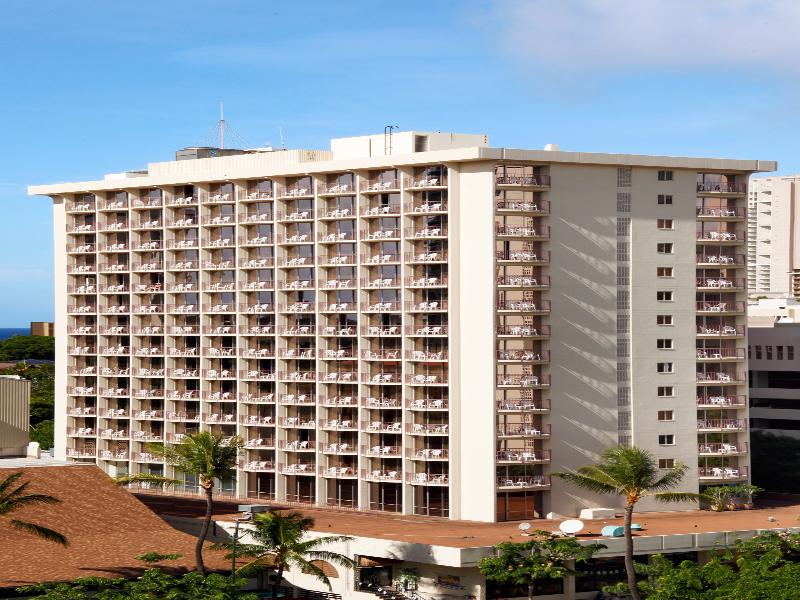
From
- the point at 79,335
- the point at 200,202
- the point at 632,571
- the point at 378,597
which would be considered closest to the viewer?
the point at 632,571

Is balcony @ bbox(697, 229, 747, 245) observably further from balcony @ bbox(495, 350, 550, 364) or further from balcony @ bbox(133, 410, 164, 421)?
balcony @ bbox(133, 410, 164, 421)

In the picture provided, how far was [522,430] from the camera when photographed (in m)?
135

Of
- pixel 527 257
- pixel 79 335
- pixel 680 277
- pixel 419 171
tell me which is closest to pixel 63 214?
pixel 79 335

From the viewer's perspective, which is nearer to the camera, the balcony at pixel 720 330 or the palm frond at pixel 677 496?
the palm frond at pixel 677 496

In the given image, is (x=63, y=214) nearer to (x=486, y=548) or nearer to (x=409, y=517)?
(x=409, y=517)

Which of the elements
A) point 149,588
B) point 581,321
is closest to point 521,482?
point 581,321

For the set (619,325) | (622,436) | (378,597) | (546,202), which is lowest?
(378,597)

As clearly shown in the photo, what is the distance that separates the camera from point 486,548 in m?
113

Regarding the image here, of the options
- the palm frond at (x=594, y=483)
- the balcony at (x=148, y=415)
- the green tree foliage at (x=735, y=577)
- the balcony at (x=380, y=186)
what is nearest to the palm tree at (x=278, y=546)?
the palm frond at (x=594, y=483)

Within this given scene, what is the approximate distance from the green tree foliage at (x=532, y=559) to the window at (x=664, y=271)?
35008 mm

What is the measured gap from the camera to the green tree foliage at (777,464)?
521 ft

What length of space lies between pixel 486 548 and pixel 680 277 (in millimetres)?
39983

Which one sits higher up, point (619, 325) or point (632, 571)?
point (619, 325)

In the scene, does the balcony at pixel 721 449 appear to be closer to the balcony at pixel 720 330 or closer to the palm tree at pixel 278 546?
the balcony at pixel 720 330
